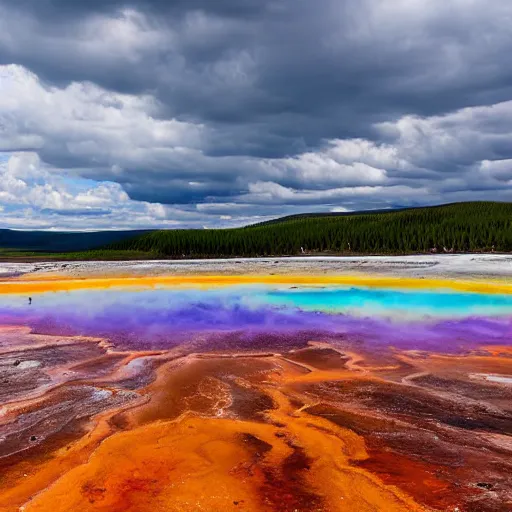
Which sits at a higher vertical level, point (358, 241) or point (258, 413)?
point (358, 241)

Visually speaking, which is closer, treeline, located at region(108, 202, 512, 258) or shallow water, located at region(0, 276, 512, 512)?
shallow water, located at region(0, 276, 512, 512)

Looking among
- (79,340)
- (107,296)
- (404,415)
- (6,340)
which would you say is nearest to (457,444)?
(404,415)

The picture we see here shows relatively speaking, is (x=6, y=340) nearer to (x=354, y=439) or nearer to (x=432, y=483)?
(x=354, y=439)

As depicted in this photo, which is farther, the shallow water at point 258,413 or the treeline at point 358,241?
the treeline at point 358,241

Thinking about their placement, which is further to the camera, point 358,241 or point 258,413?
point 358,241

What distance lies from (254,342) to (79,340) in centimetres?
573

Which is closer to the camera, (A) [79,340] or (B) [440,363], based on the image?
(B) [440,363]

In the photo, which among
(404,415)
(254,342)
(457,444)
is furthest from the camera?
(254,342)

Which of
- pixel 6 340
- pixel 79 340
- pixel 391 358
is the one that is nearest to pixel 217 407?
pixel 391 358

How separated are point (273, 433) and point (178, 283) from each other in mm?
28244

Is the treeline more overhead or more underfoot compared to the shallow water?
more overhead

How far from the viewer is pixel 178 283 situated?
36375mm

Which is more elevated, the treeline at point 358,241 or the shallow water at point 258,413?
the treeline at point 358,241

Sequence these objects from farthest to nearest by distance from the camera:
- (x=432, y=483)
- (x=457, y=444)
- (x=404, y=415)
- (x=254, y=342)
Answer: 1. (x=254, y=342)
2. (x=404, y=415)
3. (x=457, y=444)
4. (x=432, y=483)
